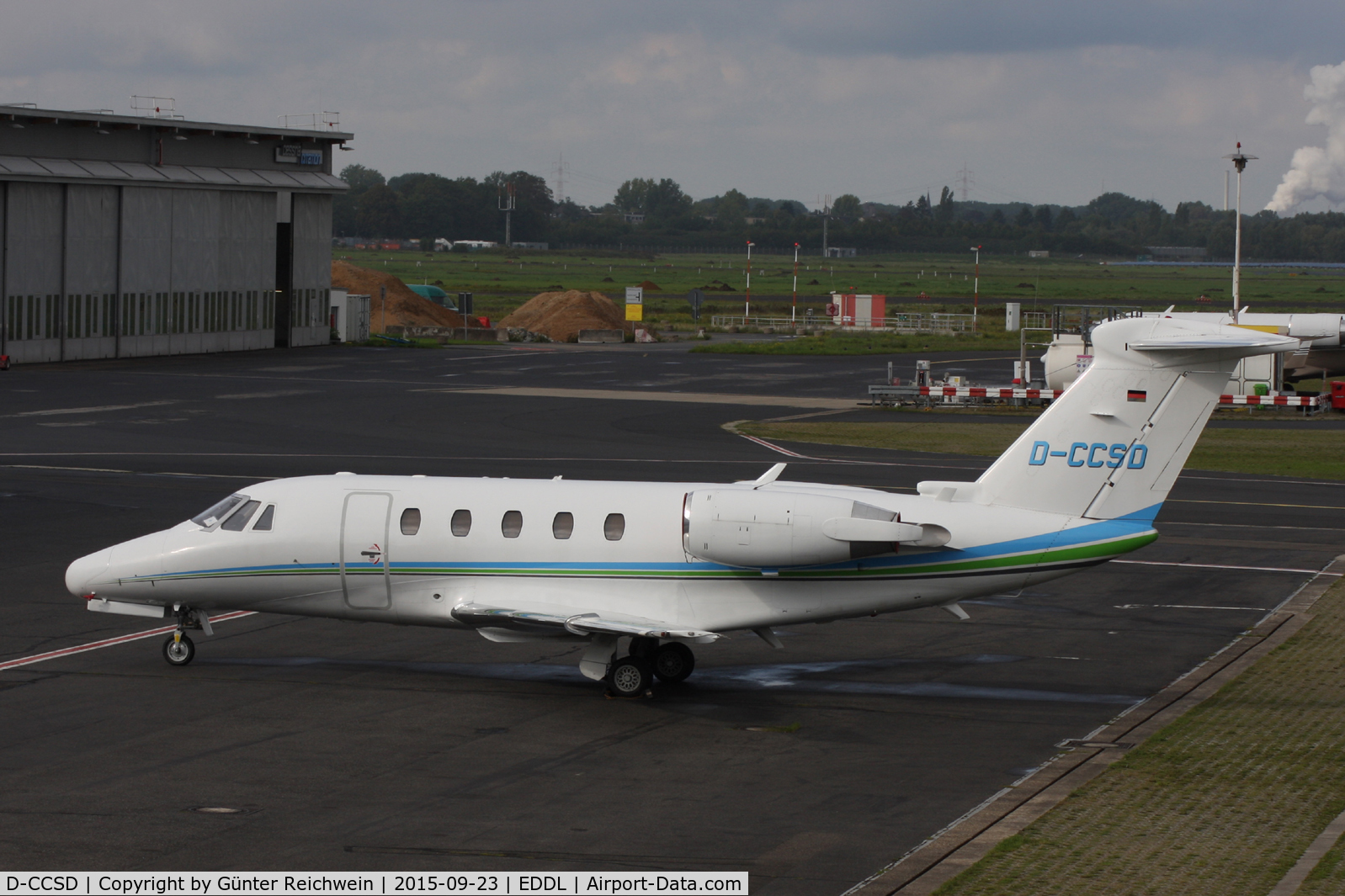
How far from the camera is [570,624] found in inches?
793

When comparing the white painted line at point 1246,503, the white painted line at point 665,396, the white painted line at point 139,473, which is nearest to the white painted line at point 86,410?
the white painted line at point 665,396

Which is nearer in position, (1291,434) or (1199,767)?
(1199,767)

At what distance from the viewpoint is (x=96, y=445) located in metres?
47.4

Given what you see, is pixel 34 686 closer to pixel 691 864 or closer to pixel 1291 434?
pixel 691 864

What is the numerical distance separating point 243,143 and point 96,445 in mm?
43557

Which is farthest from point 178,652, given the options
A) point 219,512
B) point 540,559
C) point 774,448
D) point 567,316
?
point 567,316

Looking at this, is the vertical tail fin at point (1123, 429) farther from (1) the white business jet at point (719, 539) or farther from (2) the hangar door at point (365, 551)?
(2) the hangar door at point (365, 551)

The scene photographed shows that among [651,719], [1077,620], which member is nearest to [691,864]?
[651,719]

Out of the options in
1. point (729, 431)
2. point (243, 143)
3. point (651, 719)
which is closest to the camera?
point (651, 719)

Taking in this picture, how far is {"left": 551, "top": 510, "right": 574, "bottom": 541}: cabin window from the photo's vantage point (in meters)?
21.4

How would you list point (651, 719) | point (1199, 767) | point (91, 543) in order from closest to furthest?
point (1199, 767), point (651, 719), point (91, 543)

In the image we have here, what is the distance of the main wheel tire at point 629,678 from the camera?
A: 21281mm

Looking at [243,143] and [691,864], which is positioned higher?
[243,143]

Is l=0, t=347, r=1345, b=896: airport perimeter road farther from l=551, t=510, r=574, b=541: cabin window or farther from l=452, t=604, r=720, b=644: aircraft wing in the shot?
l=551, t=510, r=574, b=541: cabin window
